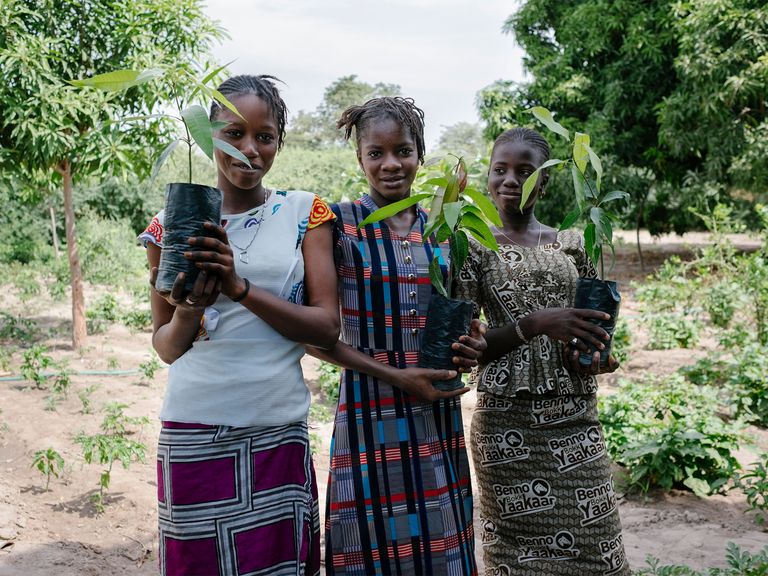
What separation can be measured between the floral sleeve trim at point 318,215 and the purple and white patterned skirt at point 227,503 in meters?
0.42

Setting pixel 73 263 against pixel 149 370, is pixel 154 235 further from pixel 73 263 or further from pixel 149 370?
pixel 73 263

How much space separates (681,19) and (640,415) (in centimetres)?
814

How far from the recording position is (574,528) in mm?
1907

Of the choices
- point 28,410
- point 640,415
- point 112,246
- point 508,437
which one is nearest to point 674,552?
point 640,415

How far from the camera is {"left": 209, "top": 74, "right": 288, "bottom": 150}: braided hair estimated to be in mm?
1472

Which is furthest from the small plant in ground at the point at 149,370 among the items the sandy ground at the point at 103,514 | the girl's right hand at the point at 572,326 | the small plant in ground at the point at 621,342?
the girl's right hand at the point at 572,326

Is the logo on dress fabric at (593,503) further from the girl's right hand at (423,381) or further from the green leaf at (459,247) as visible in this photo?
the green leaf at (459,247)

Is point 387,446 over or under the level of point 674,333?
over

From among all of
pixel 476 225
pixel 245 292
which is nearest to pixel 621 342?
pixel 476 225

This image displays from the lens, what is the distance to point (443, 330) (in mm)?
1558

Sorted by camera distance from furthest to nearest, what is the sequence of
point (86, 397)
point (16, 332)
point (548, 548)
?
point (16, 332) < point (86, 397) < point (548, 548)

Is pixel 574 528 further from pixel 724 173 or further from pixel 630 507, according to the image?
pixel 724 173

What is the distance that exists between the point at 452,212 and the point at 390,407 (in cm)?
46

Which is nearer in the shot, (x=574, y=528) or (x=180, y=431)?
(x=180, y=431)
